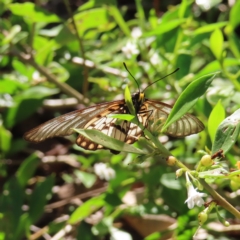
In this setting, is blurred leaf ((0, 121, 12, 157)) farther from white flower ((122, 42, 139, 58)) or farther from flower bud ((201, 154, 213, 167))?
flower bud ((201, 154, 213, 167))

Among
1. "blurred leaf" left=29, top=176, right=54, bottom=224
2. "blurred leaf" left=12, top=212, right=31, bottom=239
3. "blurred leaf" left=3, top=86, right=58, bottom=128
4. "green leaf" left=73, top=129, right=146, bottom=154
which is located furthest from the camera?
"blurred leaf" left=3, top=86, right=58, bottom=128

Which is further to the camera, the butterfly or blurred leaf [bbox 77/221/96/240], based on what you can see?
blurred leaf [bbox 77/221/96/240]

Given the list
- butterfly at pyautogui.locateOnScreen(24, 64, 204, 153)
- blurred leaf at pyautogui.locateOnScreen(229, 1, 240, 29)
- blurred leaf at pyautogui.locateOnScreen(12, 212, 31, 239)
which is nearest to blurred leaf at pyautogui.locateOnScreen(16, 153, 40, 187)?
blurred leaf at pyautogui.locateOnScreen(12, 212, 31, 239)

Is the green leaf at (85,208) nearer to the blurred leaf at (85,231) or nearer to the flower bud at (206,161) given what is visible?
the blurred leaf at (85,231)

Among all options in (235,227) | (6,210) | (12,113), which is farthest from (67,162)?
(235,227)

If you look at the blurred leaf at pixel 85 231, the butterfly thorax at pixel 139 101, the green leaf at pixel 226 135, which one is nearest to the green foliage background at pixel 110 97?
the blurred leaf at pixel 85 231

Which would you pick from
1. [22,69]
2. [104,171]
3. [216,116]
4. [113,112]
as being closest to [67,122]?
[113,112]

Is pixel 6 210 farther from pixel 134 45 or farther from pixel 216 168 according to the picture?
pixel 216 168
